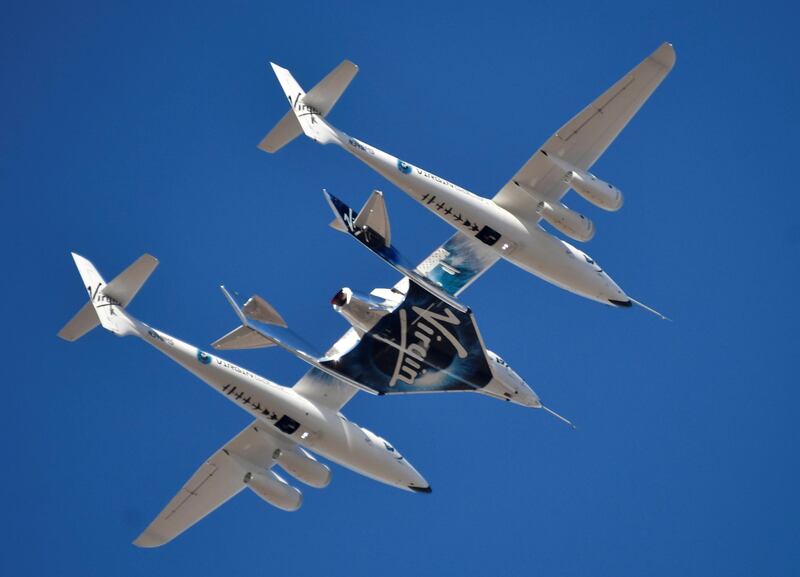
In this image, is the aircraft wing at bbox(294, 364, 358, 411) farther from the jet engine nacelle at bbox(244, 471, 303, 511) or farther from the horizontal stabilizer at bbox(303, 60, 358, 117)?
the horizontal stabilizer at bbox(303, 60, 358, 117)

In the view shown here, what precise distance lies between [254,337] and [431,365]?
5152 millimetres

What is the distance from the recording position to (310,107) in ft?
136

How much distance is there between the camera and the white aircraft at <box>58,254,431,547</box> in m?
40.6

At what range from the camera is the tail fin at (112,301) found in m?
40.2

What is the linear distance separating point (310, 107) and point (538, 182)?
21.4 ft

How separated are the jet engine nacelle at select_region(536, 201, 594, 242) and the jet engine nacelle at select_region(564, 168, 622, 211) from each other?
595 mm

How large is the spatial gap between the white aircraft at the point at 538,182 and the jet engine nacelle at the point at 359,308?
9.84 ft

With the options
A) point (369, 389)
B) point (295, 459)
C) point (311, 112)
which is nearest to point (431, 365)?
point (369, 389)

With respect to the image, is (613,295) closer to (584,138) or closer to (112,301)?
(584,138)

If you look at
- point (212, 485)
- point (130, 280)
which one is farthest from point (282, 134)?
point (212, 485)

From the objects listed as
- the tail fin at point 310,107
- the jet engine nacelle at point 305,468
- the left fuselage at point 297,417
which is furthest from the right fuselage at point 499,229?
the jet engine nacelle at point 305,468

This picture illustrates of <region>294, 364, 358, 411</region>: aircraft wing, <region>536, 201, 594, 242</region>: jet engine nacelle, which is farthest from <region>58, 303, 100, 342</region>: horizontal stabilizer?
<region>536, 201, 594, 242</region>: jet engine nacelle

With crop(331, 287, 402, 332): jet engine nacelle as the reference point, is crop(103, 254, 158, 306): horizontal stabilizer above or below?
below

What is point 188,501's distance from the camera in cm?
4459
